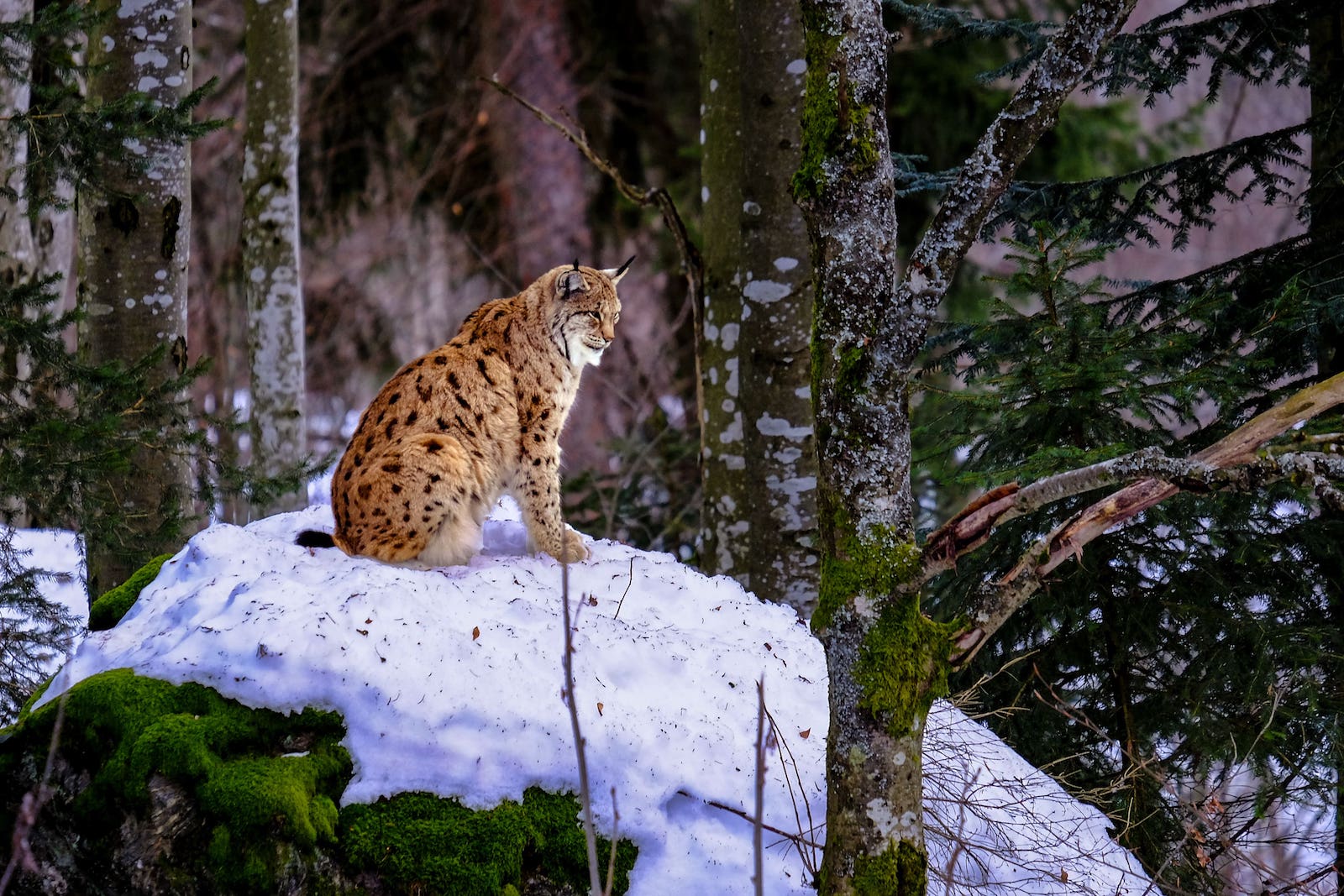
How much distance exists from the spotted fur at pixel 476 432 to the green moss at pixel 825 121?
6.24 ft

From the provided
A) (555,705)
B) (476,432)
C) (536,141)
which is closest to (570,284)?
(476,432)

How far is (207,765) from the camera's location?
3314 mm

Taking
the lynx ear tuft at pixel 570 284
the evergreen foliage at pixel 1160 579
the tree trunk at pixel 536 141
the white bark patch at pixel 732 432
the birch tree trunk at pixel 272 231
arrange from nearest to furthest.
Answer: the evergreen foliage at pixel 1160 579, the lynx ear tuft at pixel 570 284, the white bark patch at pixel 732 432, the birch tree trunk at pixel 272 231, the tree trunk at pixel 536 141

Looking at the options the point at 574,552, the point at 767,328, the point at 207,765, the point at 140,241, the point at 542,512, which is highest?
the point at 767,328

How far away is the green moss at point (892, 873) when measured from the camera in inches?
129

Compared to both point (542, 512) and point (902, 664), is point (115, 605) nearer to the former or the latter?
point (542, 512)

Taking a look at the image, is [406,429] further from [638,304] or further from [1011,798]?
[638,304]

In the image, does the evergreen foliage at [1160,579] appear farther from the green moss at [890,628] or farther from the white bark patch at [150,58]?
the white bark patch at [150,58]

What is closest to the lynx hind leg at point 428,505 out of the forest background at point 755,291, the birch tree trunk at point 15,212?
the forest background at point 755,291

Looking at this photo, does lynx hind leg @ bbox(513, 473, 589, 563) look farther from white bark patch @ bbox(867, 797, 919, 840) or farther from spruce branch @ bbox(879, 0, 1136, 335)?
spruce branch @ bbox(879, 0, 1136, 335)

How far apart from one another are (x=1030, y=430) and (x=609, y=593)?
7.45ft

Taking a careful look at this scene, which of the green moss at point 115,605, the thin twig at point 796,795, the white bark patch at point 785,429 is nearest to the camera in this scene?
the thin twig at point 796,795

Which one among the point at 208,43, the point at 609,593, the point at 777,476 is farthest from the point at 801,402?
the point at 208,43

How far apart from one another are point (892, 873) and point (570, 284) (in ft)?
10.2
